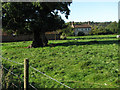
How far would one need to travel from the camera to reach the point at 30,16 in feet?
71.4

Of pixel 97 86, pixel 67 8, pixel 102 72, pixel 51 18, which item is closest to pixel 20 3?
pixel 51 18

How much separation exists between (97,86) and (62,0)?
17.6m

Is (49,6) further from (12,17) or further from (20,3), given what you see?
(12,17)

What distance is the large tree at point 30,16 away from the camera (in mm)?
21141

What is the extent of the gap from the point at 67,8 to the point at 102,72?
16.1 m

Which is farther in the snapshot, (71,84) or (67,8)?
(67,8)

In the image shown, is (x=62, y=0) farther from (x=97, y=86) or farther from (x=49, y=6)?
(x=97, y=86)

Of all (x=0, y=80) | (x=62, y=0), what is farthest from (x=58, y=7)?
(x=0, y=80)

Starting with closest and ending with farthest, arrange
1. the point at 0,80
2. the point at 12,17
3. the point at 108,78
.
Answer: the point at 0,80, the point at 108,78, the point at 12,17

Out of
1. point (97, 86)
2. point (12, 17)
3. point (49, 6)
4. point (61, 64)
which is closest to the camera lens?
point (97, 86)

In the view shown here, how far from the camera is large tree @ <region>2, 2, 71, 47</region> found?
69.4 ft

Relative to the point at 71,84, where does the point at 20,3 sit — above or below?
above

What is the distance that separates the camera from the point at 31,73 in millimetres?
9891

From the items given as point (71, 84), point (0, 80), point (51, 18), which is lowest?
point (71, 84)
